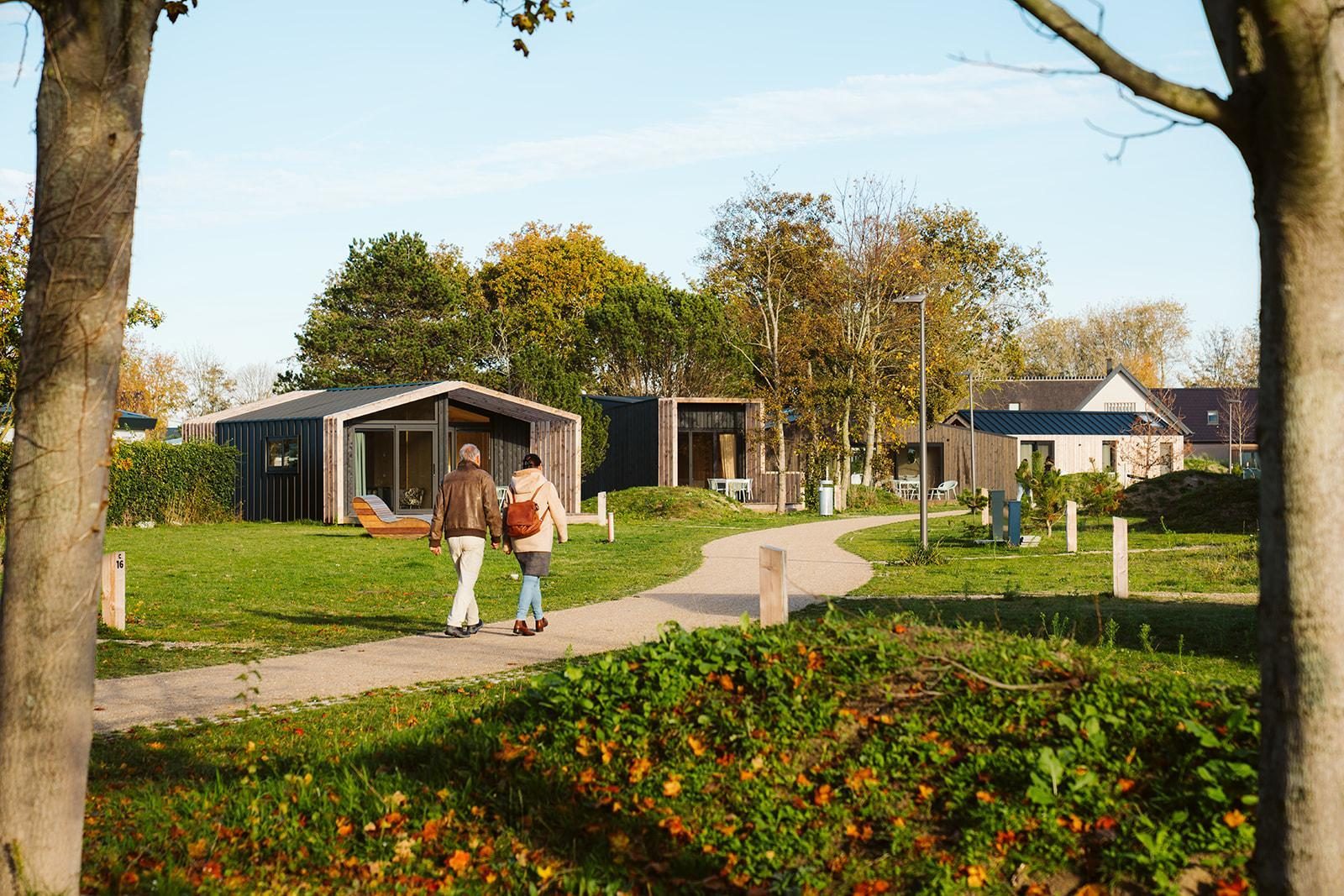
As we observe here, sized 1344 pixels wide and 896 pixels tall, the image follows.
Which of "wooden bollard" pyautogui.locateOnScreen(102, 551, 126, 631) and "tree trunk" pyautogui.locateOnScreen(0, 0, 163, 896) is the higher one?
"tree trunk" pyautogui.locateOnScreen(0, 0, 163, 896)

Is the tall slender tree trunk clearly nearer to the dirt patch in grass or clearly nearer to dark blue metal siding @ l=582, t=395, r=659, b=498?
the dirt patch in grass

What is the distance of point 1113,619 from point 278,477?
28.6 m

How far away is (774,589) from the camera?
331 inches

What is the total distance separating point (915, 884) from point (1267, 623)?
175 centimetres

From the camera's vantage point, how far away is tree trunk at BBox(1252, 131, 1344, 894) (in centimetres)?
350

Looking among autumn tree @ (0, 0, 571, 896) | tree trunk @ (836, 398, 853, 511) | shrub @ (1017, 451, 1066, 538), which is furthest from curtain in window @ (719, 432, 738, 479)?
autumn tree @ (0, 0, 571, 896)

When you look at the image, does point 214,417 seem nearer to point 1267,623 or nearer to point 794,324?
point 794,324

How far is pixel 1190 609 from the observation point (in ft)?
39.2

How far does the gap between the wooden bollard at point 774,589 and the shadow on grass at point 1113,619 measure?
98 centimetres

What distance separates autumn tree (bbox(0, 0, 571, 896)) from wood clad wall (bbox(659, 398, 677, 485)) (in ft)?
124

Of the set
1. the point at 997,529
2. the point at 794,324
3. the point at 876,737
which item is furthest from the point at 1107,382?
the point at 876,737

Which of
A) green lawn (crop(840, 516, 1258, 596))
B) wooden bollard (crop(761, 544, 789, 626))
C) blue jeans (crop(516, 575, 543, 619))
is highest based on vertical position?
wooden bollard (crop(761, 544, 789, 626))

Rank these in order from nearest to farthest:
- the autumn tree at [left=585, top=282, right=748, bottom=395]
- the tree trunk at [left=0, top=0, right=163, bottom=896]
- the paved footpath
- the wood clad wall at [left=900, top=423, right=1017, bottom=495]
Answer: the tree trunk at [left=0, top=0, right=163, bottom=896] → the paved footpath → the autumn tree at [left=585, top=282, right=748, bottom=395] → the wood clad wall at [left=900, top=423, right=1017, bottom=495]

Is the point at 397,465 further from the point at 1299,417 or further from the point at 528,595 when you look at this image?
the point at 1299,417
